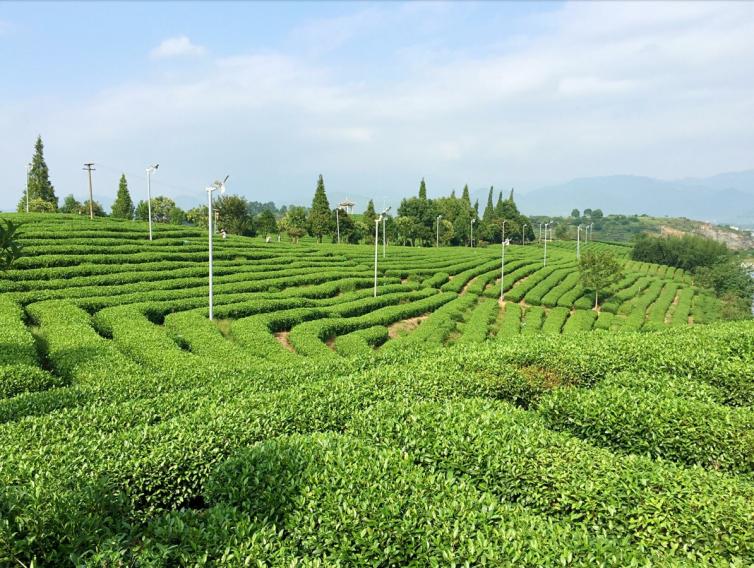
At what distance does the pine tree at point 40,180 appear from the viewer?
64688 mm

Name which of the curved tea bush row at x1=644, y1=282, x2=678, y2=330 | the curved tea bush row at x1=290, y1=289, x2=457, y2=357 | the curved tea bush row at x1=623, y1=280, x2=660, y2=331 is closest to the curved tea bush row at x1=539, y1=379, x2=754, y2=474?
the curved tea bush row at x1=290, y1=289, x2=457, y2=357

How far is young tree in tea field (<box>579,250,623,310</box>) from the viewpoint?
151ft

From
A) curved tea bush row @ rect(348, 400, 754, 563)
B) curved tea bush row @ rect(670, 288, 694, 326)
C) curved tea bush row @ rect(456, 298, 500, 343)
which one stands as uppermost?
curved tea bush row @ rect(348, 400, 754, 563)

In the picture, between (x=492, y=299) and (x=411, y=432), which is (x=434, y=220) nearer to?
(x=492, y=299)

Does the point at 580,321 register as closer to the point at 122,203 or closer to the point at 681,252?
the point at 122,203

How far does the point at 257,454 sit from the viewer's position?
21.6 ft

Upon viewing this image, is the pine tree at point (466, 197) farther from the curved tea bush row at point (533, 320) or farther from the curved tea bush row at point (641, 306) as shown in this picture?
the curved tea bush row at point (533, 320)

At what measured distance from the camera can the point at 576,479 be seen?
258 inches

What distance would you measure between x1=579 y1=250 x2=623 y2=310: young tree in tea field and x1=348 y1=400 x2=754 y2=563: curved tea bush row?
42.2 metres

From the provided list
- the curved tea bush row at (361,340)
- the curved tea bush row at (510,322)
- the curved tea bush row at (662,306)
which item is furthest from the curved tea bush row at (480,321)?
the curved tea bush row at (662,306)

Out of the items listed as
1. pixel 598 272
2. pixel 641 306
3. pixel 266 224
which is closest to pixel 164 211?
pixel 266 224

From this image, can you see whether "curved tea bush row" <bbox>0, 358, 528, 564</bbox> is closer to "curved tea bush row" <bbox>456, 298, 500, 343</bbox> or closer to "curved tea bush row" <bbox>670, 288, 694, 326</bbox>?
"curved tea bush row" <bbox>456, 298, 500, 343</bbox>

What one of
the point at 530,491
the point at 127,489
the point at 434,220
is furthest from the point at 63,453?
the point at 434,220

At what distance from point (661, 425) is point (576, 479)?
267cm
